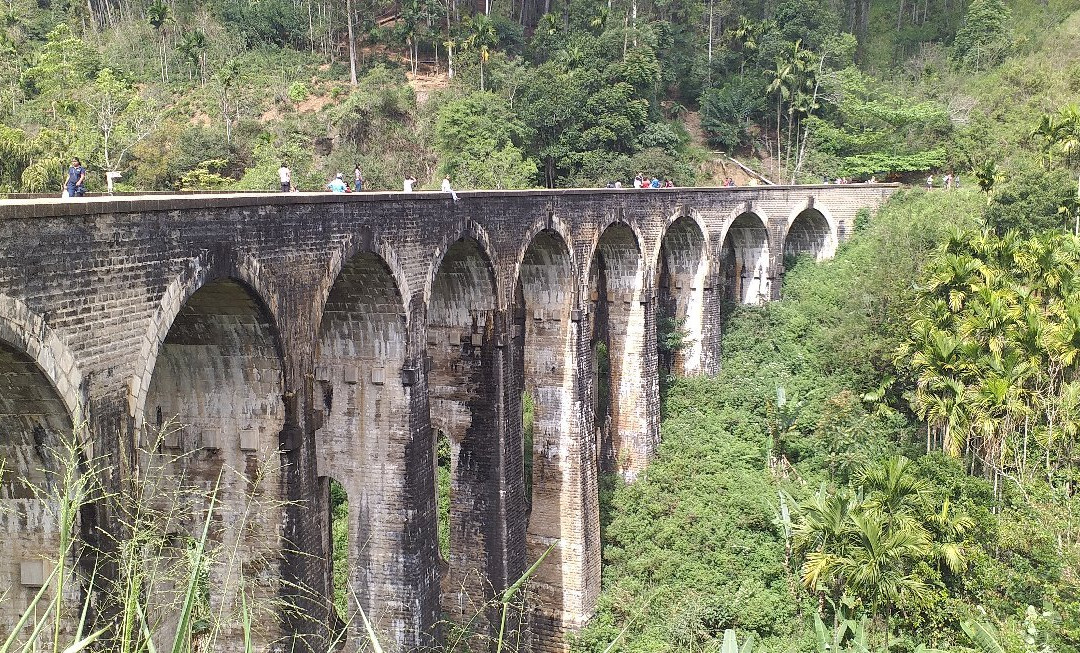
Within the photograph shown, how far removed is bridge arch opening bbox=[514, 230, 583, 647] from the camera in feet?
61.6

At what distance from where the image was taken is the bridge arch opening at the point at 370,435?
→ 12805 mm

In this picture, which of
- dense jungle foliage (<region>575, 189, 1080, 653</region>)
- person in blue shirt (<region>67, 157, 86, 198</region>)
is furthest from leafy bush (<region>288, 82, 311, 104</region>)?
person in blue shirt (<region>67, 157, 86, 198</region>)

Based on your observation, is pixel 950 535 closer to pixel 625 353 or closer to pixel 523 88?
pixel 625 353

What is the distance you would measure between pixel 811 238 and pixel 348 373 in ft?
90.1

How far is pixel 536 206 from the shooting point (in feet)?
55.5

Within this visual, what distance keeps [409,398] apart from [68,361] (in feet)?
19.1

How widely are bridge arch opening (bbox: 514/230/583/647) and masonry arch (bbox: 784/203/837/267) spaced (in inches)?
759

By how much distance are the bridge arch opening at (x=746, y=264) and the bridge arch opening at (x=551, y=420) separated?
1381 cm

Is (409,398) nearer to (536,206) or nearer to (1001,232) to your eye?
(536,206)

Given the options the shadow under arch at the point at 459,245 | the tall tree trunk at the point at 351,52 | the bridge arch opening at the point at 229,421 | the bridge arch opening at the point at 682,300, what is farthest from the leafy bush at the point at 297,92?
the bridge arch opening at the point at 229,421

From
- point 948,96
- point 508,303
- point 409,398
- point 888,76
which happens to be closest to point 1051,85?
point 948,96

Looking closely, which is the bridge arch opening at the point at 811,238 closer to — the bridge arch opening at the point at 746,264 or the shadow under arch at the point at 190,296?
the bridge arch opening at the point at 746,264

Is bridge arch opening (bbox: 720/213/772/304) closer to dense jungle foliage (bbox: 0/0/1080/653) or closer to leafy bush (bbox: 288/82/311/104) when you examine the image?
dense jungle foliage (bbox: 0/0/1080/653)

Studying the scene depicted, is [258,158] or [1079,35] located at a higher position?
[1079,35]
